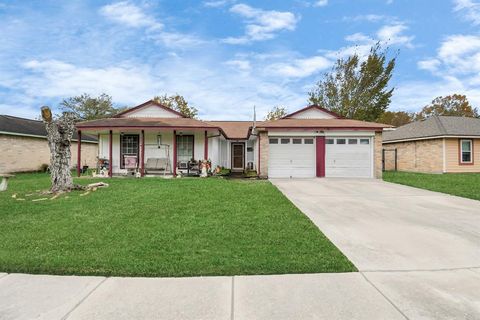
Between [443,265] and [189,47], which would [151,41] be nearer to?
[189,47]

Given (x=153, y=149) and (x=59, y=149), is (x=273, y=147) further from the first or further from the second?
(x=59, y=149)

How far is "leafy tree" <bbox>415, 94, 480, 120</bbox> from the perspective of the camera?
4414cm

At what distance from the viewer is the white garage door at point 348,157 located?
14984 millimetres

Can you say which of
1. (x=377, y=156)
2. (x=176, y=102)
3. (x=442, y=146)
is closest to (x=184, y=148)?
(x=377, y=156)

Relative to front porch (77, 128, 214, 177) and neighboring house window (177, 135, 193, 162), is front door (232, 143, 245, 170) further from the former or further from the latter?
neighboring house window (177, 135, 193, 162)

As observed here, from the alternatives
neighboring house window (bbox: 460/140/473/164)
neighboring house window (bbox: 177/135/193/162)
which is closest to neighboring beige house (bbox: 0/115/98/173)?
neighboring house window (bbox: 177/135/193/162)

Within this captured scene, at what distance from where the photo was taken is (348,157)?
49.4 ft

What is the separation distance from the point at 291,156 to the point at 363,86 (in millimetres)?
22602

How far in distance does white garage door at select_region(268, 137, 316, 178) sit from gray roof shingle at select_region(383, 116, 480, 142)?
35.4 feet

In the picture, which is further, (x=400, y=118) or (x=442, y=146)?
(x=400, y=118)

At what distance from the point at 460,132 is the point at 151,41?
69.7ft

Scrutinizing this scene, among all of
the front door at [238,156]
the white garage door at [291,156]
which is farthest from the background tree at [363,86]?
the white garage door at [291,156]

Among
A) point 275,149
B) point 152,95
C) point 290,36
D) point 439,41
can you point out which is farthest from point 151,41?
point 152,95

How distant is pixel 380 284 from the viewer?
10.1 feet
